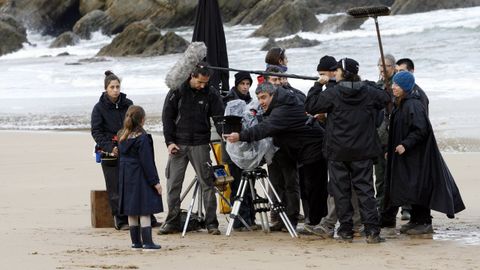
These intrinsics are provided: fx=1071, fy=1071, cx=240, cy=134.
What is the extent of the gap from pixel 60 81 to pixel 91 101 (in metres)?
7.31

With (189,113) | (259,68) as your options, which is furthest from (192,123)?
(259,68)

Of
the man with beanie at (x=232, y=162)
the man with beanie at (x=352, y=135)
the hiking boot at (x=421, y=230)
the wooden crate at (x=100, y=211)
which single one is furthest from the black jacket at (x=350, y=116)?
the wooden crate at (x=100, y=211)

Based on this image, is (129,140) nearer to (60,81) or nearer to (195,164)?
(195,164)

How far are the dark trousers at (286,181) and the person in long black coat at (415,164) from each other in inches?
33.3

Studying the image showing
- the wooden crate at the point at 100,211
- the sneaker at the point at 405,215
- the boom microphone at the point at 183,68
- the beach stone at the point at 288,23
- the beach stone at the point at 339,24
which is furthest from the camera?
the beach stone at the point at 288,23

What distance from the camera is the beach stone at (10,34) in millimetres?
50138

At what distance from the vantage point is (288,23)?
1933 inches

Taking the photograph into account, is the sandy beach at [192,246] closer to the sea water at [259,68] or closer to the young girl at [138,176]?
the young girl at [138,176]

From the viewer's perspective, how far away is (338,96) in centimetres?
862

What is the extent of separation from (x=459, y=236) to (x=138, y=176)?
2.81 metres

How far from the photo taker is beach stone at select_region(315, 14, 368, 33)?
47.3 meters

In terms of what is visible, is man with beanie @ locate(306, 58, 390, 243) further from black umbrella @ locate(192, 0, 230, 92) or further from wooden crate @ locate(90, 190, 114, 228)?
wooden crate @ locate(90, 190, 114, 228)

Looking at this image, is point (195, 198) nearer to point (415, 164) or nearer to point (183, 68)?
point (183, 68)

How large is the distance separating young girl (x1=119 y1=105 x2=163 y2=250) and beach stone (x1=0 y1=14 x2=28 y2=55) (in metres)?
42.0
